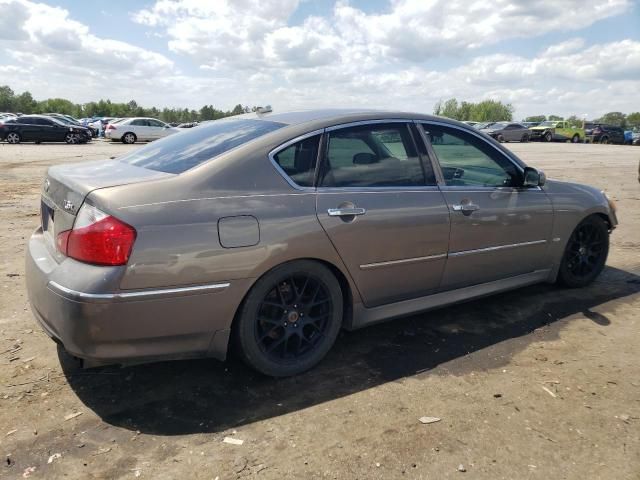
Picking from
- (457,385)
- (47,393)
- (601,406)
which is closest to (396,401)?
(457,385)

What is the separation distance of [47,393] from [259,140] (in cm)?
191

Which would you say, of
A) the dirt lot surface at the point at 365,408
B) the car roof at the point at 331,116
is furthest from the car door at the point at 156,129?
the car roof at the point at 331,116

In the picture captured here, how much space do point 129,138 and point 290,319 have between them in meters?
29.7

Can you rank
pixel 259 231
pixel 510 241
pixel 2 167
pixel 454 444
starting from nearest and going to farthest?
1. pixel 454 444
2. pixel 259 231
3. pixel 510 241
4. pixel 2 167

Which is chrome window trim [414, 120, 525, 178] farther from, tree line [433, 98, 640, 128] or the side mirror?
tree line [433, 98, 640, 128]

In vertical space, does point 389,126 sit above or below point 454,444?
above

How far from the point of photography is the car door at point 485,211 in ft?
12.4

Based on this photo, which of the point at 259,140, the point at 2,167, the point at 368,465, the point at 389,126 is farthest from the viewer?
the point at 2,167

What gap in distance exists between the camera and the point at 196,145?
3396 millimetres

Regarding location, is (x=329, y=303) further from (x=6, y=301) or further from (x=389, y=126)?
(x=6, y=301)

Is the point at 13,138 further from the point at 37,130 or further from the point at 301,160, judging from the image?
the point at 301,160

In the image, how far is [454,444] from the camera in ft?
8.56

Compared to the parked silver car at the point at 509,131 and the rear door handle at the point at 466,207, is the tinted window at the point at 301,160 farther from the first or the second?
the parked silver car at the point at 509,131

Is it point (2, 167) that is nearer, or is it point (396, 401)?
point (396, 401)
